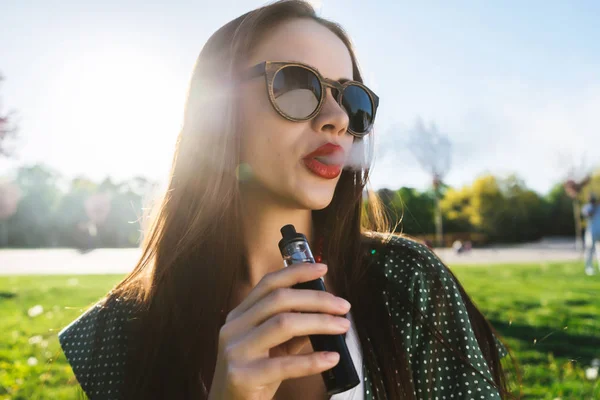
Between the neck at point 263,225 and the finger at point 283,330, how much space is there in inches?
26.3

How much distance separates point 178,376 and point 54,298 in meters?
7.67

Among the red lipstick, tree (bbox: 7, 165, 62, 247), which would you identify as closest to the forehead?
the red lipstick

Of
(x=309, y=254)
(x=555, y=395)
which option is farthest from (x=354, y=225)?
(x=555, y=395)

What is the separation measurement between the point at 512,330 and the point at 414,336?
3.98 meters

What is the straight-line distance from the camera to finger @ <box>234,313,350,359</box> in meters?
1.01

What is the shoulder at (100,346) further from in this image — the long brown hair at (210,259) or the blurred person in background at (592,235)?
the blurred person in background at (592,235)

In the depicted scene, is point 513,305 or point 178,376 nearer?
point 178,376

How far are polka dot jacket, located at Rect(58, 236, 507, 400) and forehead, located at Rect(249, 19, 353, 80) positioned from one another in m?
0.75

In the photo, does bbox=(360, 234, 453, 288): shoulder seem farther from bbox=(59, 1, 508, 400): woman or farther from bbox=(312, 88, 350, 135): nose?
bbox=(312, 88, 350, 135): nose

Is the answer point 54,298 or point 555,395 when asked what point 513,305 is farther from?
point 54,298

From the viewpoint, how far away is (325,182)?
157 cm

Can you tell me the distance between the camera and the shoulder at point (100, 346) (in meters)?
1.79

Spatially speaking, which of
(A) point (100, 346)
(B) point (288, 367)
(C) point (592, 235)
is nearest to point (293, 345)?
(B) point (288, 367)

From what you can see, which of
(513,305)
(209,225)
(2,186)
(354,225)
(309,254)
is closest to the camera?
(309,254)
